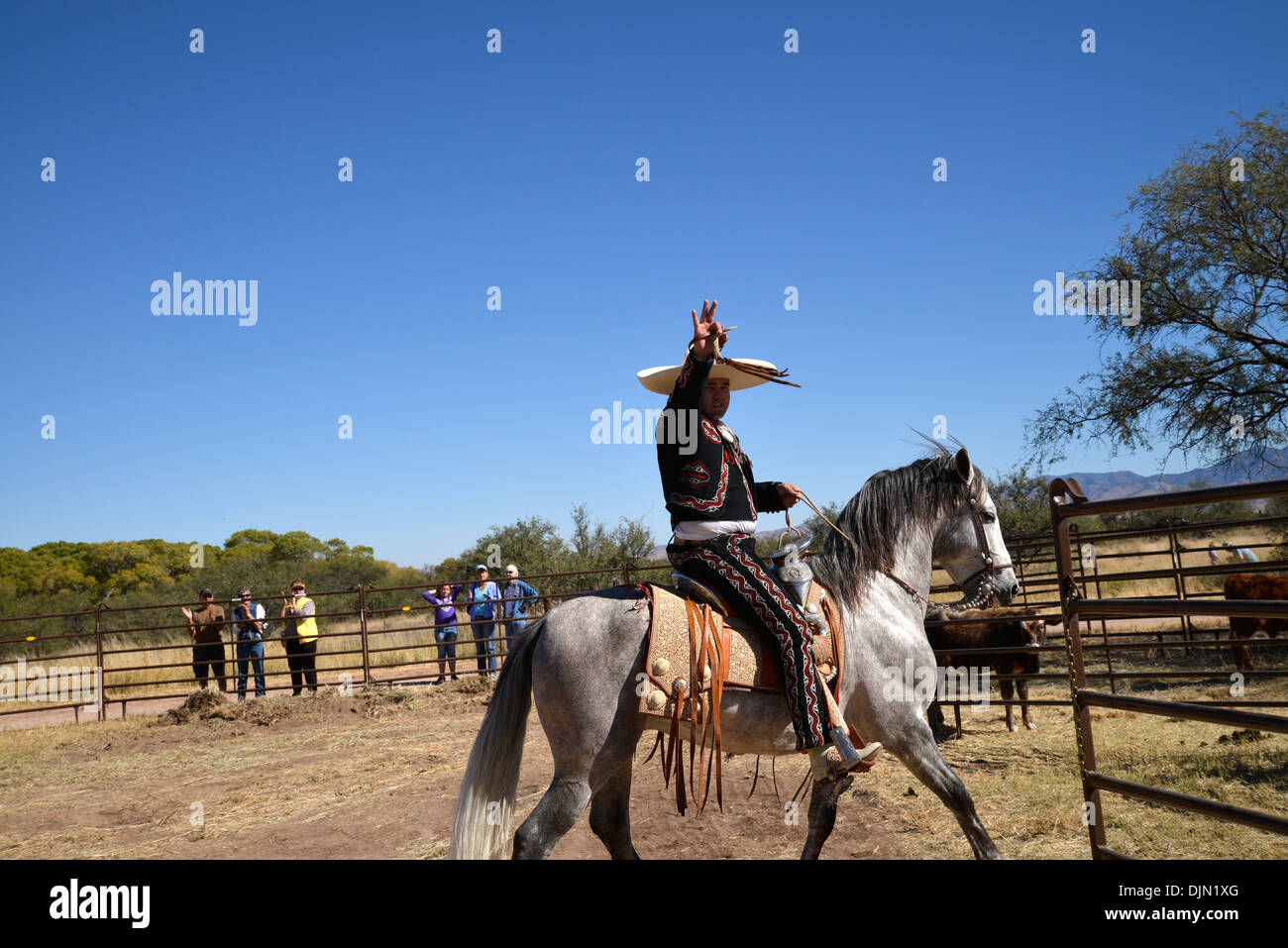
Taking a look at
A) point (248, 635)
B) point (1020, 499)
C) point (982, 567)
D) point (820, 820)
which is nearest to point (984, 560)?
point (982, 567)

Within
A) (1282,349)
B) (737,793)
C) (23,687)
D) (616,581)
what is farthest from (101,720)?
(1282,349)

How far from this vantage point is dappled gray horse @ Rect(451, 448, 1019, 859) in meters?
3.38

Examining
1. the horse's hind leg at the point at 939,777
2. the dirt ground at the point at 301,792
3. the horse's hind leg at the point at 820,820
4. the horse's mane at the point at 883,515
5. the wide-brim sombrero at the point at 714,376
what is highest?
the wide-brim sombrero at the point at 714,376

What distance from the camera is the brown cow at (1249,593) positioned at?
29.7 ft

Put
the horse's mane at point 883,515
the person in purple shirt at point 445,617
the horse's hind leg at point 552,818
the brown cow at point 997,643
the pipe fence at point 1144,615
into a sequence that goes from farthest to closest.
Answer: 1. the person in purple shirt at point 445,617
2. the brown cow at point 997,643
3. the horse's mane at point 883,515
4. the horse's hind leg at point 552,818
5. the pipe fence at point 1144,615

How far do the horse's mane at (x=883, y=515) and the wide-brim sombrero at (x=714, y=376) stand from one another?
0.88 metres

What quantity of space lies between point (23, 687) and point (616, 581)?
11.6 meters

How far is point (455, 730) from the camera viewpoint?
10039 millimetres

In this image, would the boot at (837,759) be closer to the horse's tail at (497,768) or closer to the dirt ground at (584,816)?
the horse's tail at (497,768)

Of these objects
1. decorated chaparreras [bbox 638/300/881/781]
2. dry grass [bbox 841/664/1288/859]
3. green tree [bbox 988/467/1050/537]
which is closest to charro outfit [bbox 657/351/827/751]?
decorated chaparreras [bbox 638/300/881/781]

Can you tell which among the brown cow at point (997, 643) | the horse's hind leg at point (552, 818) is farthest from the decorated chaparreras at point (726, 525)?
the brown cow at point (997, 643)

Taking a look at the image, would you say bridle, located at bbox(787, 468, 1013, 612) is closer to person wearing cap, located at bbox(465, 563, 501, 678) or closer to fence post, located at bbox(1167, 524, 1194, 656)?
fence post, located at bbox(1167, 524, 1194, 656)
